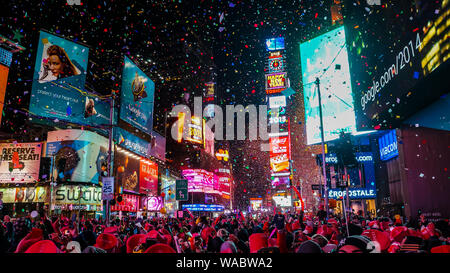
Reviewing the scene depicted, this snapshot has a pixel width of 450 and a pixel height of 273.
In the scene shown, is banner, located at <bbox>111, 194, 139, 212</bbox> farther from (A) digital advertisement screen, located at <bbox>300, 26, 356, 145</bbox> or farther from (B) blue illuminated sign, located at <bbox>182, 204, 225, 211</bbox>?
(B) blue illuminated sign, located at <bbox>182, 204, 225, 211</bbox>

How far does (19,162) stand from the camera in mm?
32281

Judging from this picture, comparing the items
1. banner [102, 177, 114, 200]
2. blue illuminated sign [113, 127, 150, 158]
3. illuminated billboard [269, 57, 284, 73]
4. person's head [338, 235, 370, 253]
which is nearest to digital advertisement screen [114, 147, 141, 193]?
blue illuminated sign [113, 127, 150, 158]

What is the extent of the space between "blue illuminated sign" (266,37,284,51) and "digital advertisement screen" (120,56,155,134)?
50922 millimetres

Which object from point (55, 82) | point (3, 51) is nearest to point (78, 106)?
point (55, 82)

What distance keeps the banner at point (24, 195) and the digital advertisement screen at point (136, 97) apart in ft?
37.0

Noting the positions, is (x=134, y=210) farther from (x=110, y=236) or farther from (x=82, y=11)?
(x=110, y=236)

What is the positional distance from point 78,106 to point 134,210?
15961mm

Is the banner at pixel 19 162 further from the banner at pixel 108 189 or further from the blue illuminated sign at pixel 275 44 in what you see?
the blue illuminated sign at pixel 275 44

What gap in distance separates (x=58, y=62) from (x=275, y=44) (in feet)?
213

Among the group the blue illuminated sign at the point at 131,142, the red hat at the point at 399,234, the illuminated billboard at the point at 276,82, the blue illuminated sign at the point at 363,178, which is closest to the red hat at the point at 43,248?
the red hat at the point at 399,234

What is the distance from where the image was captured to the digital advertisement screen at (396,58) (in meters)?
12.0

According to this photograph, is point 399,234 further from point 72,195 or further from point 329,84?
point 72,195

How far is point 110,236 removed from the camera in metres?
7.27

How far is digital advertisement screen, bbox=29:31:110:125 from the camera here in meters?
30.2
